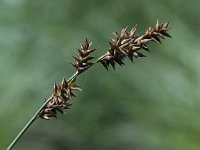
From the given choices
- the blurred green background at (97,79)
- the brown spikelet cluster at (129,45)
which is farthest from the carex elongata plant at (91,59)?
the blurred green background at (97,79)

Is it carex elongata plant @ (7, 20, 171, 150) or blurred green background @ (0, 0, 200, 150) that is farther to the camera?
blurred green background @ (0, 0, 200, 150)

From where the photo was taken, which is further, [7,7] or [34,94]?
[7,7]

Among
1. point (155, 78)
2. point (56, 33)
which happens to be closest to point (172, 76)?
point (155, 78)

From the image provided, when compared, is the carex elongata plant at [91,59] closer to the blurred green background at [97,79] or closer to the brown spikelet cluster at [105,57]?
the brown spikelet cluster at [105,57]

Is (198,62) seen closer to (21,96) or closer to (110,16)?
(110,16)

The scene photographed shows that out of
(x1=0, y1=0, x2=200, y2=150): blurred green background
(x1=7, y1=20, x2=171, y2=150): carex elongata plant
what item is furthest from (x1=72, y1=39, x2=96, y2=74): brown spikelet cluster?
(x1=0, y1=0, x2=200, y2=150): blurred green background

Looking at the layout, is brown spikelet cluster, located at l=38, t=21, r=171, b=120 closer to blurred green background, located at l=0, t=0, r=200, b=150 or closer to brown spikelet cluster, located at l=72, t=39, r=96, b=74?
brown spikelet cluster, located at l=72, t=39, r=96, b=74
